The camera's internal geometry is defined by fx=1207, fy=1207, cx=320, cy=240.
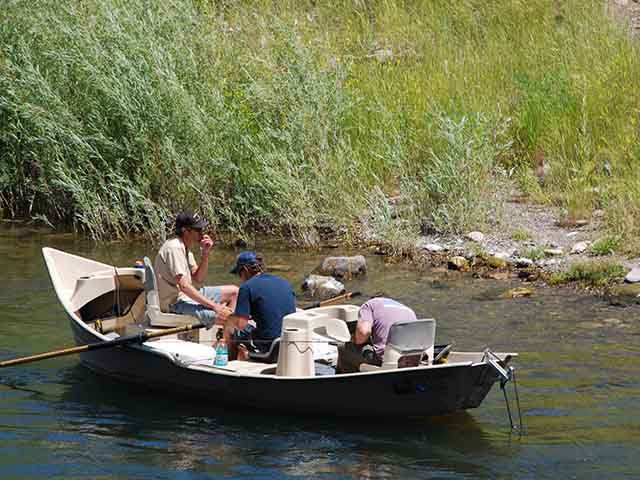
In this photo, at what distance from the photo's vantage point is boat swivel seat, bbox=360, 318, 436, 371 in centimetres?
909

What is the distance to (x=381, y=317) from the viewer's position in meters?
9.36

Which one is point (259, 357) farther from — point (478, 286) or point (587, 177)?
point (587, 177)

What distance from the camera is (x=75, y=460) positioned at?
8867 mm

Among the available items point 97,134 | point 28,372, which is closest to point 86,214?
point 97,134

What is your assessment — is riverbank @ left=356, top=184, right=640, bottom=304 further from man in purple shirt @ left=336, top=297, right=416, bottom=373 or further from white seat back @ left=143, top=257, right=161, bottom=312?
white seat back @ left=143, top=257, right=161, bottom=312

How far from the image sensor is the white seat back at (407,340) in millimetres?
9086

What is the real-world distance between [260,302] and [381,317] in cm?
118

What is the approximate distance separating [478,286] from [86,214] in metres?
5.81

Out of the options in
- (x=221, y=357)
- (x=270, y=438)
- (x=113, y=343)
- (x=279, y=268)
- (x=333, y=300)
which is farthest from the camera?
(x=279, y=268)

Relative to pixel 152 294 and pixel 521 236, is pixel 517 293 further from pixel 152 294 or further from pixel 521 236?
pixel 152 294

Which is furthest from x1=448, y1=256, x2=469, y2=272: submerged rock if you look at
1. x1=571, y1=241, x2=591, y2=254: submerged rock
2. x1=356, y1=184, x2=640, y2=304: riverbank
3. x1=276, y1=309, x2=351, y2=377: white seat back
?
x1=276, y1=309, x2=351, y2=377: white seat back

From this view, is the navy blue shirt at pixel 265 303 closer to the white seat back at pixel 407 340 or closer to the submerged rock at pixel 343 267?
the white seat back at pixel 407 340

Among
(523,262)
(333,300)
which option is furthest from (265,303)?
(523,262)

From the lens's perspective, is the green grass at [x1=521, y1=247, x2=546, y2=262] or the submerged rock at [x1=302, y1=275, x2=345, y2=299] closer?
the submerged rock at [x1=302, y1=275, x2=345, y2=299]
